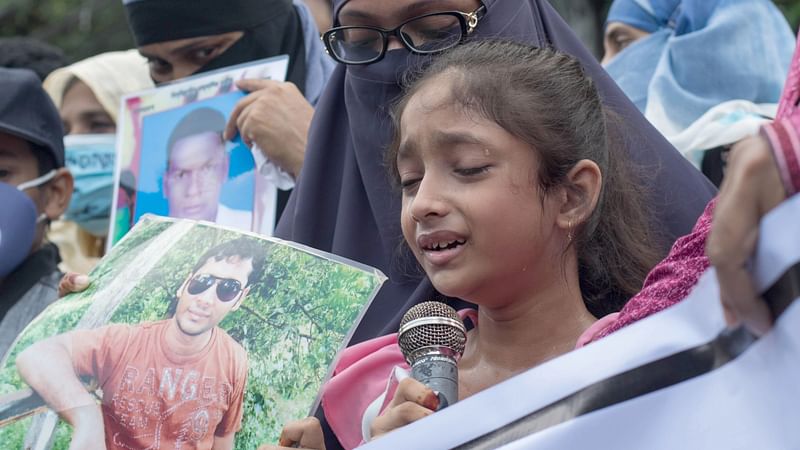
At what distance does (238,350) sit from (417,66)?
943 mm

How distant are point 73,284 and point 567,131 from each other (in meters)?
1.07

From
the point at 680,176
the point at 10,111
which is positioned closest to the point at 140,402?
the point at 680,176

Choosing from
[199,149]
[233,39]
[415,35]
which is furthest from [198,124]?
[415,35]

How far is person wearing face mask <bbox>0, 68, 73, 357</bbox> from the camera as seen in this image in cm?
410

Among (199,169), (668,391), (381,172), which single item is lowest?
(199,169)

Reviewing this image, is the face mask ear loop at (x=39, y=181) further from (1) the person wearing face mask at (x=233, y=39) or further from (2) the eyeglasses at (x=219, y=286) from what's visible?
(2) the eyeglasses at (x=219, y=286)

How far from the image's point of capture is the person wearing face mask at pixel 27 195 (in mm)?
4098

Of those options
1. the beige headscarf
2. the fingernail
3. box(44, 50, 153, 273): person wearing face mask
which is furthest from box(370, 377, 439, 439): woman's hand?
the beige headscarf

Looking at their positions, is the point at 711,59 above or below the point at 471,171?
below

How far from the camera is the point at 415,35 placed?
312 centimetres

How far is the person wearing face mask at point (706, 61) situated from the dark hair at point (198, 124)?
1561 millimetres

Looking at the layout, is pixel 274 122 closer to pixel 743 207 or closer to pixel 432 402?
pixel 432 402

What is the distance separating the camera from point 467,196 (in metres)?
2.43

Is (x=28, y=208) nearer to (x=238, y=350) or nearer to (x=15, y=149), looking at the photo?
(x=15, y=149)
